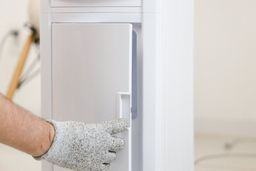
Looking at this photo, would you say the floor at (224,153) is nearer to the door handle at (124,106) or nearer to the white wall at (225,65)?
the white wall at (225,65)


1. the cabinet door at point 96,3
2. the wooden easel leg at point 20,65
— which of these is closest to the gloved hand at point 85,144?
the cabinet door at point 96,3

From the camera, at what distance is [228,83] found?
6.82 ft

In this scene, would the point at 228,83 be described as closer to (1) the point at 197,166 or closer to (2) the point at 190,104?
(1) the point at 197,166

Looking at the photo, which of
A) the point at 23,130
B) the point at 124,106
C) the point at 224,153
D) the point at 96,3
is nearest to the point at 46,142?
the point at 23,130

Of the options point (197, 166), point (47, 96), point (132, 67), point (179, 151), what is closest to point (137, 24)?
point (132, 67)

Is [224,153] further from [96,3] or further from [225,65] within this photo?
[96,3]

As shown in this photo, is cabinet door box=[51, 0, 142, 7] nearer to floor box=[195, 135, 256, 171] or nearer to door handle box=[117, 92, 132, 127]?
door handle box=[117, 92, 132, 127]

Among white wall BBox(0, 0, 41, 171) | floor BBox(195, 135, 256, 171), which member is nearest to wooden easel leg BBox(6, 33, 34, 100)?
white wall BBox(0, 0, 41, 171)

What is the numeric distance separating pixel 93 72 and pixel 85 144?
7.6 inches

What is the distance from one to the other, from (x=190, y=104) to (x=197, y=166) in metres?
0.63

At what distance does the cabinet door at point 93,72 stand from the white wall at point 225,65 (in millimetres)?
1104

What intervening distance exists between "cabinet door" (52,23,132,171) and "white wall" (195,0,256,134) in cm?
110

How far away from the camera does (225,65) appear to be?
208 cm

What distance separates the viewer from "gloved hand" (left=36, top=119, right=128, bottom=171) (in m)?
1.04
